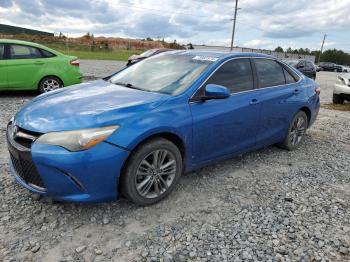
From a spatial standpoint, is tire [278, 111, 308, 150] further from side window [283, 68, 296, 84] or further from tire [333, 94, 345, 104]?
tire [333, 94, 345, 104]

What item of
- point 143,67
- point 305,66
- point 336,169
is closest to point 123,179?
point 143,67

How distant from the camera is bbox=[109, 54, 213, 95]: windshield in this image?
3.92 metres

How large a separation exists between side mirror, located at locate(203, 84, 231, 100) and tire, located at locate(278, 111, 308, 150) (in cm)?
211

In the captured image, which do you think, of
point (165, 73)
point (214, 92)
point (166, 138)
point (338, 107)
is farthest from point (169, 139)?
point (338, 107)

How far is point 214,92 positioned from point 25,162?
2046mm

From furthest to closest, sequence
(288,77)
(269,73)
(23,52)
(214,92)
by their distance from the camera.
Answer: (23,52) < (288,77) < (269,73) < (214,92)

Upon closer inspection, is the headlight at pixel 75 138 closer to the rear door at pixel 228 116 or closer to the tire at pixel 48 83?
the rear door at pixel 228 116

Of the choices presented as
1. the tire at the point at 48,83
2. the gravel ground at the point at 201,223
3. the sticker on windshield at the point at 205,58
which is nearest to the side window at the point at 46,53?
the tire at the point at 48,83

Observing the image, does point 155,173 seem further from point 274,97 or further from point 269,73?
point 269,73

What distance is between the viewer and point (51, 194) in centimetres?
307

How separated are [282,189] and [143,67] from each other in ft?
8.01

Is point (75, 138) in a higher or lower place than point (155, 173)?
higher

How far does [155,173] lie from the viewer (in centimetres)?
352

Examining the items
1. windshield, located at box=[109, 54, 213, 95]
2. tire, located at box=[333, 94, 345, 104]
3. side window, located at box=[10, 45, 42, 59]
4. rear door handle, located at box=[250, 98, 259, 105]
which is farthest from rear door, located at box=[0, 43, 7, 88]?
tire, located at box=[333, 94, 345, 104]
